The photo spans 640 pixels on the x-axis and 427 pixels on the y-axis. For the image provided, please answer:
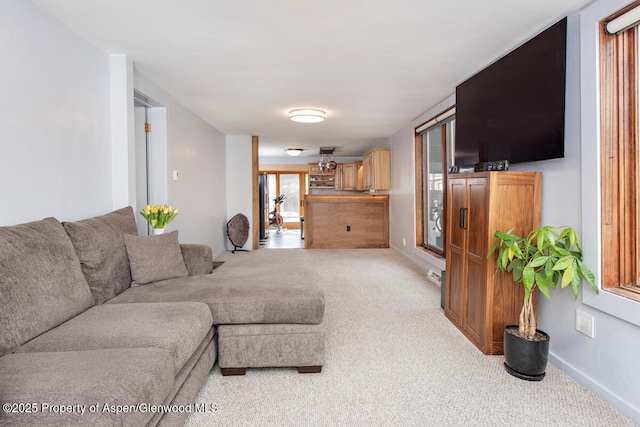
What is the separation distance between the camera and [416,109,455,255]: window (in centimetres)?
454

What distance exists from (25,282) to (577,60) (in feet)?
10.5

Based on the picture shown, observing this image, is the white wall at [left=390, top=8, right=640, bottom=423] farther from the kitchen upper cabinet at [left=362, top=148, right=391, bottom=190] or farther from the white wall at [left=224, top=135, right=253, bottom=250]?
the white wall at [left=224, top=135, right=253, bottom=250]

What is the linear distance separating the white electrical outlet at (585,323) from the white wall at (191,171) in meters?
3.68

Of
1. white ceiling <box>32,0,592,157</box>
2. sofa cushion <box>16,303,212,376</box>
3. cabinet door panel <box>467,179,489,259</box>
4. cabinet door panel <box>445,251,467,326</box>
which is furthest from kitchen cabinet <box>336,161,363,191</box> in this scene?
sofa cushion <box>16,303,212,376</box>

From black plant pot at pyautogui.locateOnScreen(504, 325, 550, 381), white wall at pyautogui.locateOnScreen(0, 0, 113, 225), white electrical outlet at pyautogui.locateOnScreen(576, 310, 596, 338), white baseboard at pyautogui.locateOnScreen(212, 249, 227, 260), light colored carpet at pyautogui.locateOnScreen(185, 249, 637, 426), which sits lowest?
light colored carpet at pyautogui.locateOnScreen(185, 249, 637, 426)

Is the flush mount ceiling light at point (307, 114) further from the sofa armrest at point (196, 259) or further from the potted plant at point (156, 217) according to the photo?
the sofa armrest at point (196, 259)

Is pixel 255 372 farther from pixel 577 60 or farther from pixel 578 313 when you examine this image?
pixel 577 60

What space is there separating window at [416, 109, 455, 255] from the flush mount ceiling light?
1.49m

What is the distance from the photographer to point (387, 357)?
2.50 meters

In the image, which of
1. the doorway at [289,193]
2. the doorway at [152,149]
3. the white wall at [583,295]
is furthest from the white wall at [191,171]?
the doorway at [289,193]

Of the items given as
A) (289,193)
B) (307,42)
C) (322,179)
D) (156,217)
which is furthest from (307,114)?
(289,193)

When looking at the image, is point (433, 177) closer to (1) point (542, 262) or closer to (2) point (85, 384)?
(1) point (542, 262)

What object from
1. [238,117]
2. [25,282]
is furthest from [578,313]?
[238,117]

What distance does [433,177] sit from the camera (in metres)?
5.18
